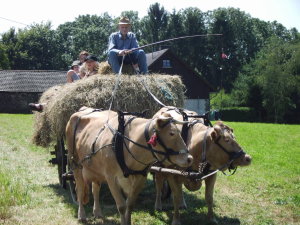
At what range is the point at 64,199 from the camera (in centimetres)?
873

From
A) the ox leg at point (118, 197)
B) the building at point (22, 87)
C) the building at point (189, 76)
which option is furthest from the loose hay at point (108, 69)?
the building at point (189, 76)

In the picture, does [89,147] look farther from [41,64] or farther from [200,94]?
[41,64]

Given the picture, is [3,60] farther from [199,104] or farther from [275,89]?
[275,89]

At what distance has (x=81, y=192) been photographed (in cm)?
739

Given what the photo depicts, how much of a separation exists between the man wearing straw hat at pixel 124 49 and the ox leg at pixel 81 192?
8.82 ft

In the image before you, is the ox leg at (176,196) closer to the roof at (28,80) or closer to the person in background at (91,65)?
the person in background at (91,65)

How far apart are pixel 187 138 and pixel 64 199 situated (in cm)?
317

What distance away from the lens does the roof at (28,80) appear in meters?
48.6

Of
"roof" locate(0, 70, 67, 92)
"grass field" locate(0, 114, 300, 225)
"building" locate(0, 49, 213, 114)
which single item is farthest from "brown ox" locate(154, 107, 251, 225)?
"roof" locate(0, 70, 67, 92)

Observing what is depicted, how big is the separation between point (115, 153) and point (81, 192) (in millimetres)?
1699

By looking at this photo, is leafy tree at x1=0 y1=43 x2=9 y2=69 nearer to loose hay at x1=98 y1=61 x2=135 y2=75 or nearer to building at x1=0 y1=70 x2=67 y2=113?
building at x1=0 y1=70 x2=67 y2=113

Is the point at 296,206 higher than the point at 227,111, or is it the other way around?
the point at 296,206

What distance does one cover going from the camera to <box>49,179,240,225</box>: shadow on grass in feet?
23.7

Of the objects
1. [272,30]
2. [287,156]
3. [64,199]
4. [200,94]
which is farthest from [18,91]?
[272,30]
